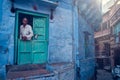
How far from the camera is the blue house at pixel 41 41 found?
5309 mm

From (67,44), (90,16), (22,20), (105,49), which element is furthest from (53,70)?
(105,49)

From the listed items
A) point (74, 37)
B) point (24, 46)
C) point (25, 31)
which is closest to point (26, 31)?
point (25, 31)

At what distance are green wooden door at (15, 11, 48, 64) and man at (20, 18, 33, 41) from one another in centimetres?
19

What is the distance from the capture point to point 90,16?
11594mm

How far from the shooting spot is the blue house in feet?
17.4

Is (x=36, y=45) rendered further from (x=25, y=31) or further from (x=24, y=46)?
(x=25, y=31)

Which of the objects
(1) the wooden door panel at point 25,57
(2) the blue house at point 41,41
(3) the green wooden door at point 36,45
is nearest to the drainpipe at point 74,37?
(2) the blue house at point 41,41

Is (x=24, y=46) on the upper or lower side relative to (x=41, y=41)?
lower

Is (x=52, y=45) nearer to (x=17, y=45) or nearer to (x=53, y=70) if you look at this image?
(x=53, y=70)

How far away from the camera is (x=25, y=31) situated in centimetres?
586

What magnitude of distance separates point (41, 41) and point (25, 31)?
2.63ft

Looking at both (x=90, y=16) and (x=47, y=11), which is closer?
(x=47, y=11)

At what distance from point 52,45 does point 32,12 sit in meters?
1.64

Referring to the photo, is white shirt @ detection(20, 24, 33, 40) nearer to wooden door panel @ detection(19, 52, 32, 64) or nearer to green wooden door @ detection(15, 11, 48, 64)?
green wooden door @ detection(15, 11, 48, 64)
